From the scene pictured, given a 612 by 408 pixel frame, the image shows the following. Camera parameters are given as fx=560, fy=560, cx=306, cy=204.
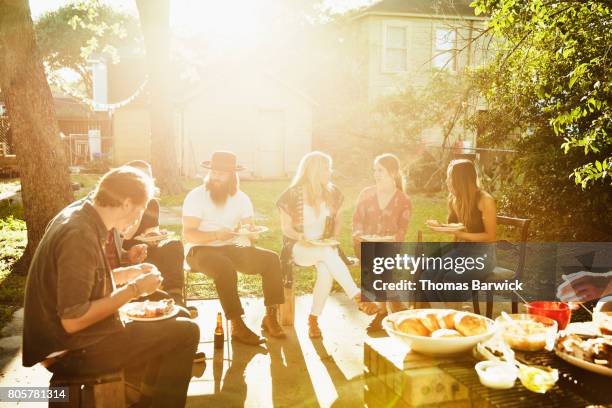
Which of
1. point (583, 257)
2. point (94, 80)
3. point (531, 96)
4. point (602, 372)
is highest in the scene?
point (94, 80)

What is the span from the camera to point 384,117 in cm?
1959

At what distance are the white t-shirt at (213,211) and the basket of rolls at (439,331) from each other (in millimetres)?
3035

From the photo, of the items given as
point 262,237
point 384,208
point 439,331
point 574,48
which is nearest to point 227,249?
point 384,208

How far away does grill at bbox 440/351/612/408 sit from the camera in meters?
2.41

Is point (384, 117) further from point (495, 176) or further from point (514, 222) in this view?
point (514, 222)

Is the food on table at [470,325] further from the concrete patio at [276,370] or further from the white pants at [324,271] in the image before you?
the white pants at [324,271]

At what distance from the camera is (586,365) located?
8.66ft

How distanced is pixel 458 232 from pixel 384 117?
14374mm

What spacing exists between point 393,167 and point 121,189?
146 inches

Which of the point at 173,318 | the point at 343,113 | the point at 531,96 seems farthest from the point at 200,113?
the point at 173,318

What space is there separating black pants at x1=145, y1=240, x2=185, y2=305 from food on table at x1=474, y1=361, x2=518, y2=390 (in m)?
3.35

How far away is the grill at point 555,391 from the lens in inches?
95.0

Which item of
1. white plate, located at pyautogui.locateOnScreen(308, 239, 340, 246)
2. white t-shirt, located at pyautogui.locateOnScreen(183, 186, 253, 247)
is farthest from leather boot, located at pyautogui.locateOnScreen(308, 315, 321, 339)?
white t-shirt, located at pyautogui.locateOnScreen(183, 186, 253, 247)

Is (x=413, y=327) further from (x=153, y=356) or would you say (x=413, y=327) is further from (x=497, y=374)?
(x=153, y=356)
